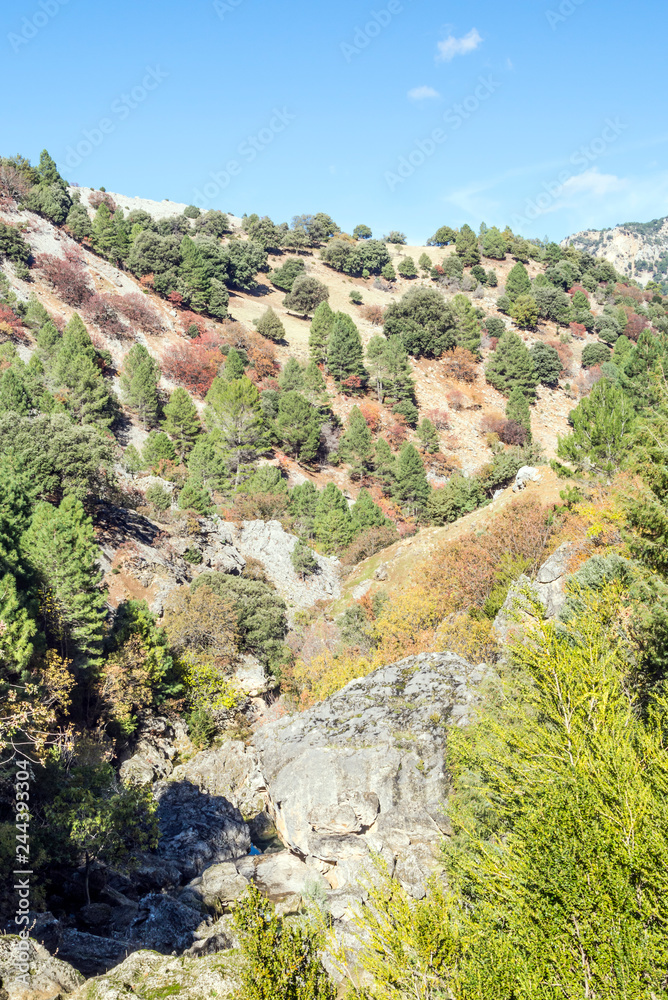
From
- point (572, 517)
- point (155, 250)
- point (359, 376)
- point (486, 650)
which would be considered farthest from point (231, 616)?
point (155, 250)

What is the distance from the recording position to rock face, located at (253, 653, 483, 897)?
20.4 meters

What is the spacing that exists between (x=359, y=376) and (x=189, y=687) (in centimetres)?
5151

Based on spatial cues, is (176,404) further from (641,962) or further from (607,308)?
(607,308)

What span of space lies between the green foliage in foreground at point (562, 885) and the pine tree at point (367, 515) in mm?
44846

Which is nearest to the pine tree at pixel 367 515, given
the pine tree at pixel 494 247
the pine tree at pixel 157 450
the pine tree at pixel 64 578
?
the pine tree at pixel 157 450

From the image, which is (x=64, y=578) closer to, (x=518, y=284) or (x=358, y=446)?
(x=358, y=446)

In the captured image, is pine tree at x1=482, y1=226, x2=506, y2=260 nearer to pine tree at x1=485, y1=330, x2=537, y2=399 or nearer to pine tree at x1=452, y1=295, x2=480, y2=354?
pine tree at x1=452, y1=295, x2=480, y2=354

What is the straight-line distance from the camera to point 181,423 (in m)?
60.3

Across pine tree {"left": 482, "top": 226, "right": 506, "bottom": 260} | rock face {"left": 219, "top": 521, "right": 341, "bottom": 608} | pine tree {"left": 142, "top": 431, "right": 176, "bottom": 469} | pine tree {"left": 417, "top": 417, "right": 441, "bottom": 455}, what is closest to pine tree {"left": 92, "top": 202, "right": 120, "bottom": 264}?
pine tree {"left": 142, "top": 431, "right": 176, "bottom": 469}

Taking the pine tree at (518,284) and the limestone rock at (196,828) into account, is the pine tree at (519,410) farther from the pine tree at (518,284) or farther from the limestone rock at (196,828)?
the limestone rock at (196,828)

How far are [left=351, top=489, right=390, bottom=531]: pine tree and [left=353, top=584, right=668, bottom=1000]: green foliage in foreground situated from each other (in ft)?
147

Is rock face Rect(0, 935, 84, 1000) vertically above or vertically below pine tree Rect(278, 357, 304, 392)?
below

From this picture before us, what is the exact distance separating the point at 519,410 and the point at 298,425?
31832 millimetres

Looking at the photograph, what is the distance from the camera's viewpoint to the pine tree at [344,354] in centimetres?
7819
